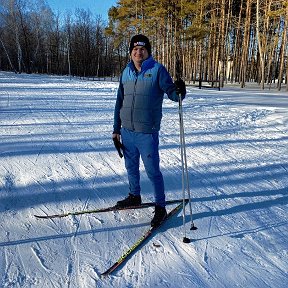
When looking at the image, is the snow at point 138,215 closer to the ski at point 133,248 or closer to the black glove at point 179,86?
the ski at point 133,248

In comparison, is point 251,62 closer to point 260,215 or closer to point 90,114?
point 90,114

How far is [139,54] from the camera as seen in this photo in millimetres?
3002

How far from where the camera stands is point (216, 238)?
9.82ft

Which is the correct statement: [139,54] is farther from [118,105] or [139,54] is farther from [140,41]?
[118,105]

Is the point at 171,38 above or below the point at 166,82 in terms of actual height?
above

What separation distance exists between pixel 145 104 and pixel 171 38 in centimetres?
3015

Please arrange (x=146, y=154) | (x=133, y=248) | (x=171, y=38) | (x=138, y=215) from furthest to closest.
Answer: (x=171, y=38)
(x=138, y=215)
(x=146, y=154)
(x=133, y=248)

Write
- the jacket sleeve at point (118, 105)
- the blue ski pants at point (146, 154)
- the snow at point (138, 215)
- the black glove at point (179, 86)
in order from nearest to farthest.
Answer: the snow at point (138, 215) → the black glove at point (179, 86) → the blue ski pants at point (146, 154) → the jacket sleeve at point (118, 105)

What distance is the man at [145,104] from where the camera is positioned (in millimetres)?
2977

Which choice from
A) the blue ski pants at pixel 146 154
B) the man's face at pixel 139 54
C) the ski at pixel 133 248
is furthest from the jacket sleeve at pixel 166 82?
the ski at pixel 133 248

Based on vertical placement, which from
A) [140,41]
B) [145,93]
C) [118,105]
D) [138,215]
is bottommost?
[138,215]

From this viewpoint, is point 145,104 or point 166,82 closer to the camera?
point 166,82

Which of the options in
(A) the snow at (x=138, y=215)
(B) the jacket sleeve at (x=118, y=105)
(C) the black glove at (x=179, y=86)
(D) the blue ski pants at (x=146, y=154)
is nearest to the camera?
(A) the snow at (x=138, y=215)

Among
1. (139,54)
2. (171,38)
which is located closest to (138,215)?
(139,54)
